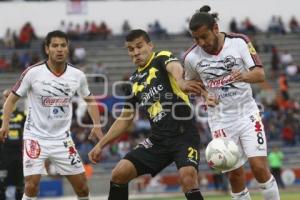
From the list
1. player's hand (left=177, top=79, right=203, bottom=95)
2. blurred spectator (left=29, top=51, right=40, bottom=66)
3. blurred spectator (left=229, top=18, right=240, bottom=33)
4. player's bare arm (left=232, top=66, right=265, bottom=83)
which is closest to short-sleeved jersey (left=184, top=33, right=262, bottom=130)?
player's bare arm (left=232, top=66, right=265, bottom=83)

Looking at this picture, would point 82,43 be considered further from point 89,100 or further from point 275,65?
point 89,100

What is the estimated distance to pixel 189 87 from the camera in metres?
8.69

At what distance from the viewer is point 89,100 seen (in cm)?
1084

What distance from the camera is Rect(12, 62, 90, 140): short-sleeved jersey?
1046 centimetres

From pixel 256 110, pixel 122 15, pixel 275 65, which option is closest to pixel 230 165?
pixel 256 110

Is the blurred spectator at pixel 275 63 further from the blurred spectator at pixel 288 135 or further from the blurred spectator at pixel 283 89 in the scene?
the blurred spectator at pixel 288 135

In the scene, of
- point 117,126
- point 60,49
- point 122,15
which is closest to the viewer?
point 117,126

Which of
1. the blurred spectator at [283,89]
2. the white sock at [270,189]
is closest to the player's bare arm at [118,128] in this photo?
the white sock at [270,189]

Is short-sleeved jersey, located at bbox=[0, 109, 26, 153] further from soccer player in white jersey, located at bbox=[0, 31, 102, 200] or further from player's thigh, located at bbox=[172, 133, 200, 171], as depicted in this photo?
player's thigh, located at bbox=[172, 133, 200, 171]

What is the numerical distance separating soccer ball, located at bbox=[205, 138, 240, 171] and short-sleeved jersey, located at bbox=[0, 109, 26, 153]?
586 centimetres

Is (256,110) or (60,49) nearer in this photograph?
(256,110)

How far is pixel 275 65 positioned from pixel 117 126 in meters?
26.7

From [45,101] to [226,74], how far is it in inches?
103

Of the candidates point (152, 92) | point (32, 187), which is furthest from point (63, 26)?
point (152, 92)
